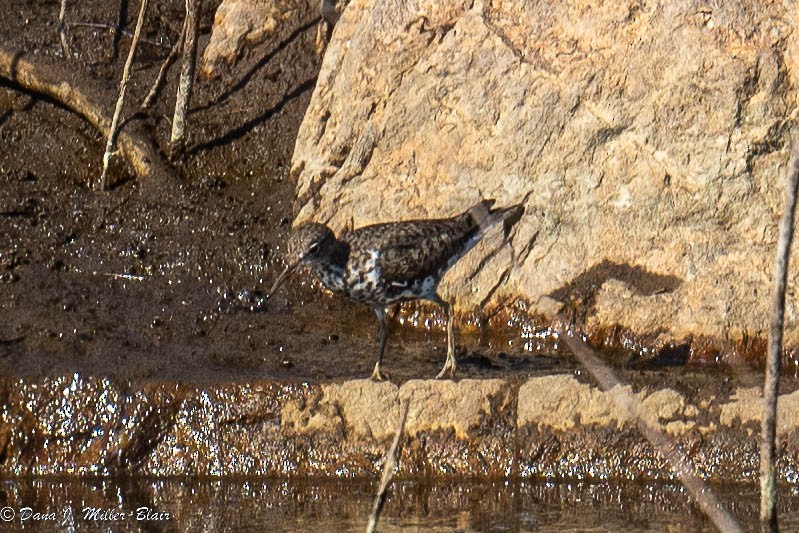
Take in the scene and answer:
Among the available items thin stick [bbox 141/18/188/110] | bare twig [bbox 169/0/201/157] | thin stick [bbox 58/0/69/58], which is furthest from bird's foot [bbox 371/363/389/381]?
thin stick [bbox 58/0/69/58]

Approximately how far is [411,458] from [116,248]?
2.81 metres

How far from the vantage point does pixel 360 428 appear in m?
6.55

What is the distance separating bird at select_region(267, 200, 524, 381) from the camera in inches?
281

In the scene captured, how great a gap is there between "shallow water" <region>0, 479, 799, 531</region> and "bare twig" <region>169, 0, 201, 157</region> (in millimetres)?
3443

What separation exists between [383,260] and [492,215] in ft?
2.89

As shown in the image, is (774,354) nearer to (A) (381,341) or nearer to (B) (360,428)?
(B) (360,428)

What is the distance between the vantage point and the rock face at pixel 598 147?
7.45 meters

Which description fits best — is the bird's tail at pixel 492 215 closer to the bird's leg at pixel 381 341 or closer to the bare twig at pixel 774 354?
the bird's leg at pixel 381 341

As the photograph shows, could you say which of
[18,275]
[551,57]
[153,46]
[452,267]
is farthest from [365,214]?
[153,46]

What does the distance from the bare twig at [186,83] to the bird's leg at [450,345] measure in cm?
266

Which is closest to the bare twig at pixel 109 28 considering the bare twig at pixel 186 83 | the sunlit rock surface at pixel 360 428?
the bare twig at pixel 186 83

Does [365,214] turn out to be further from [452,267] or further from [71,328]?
[71,328]

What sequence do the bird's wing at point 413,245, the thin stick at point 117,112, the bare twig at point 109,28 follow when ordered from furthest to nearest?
the bare twig at point 109,28 → the thin stick at point 117,112 → the bird's wing at point 413,245

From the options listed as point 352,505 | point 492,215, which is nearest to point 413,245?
point 492,215
